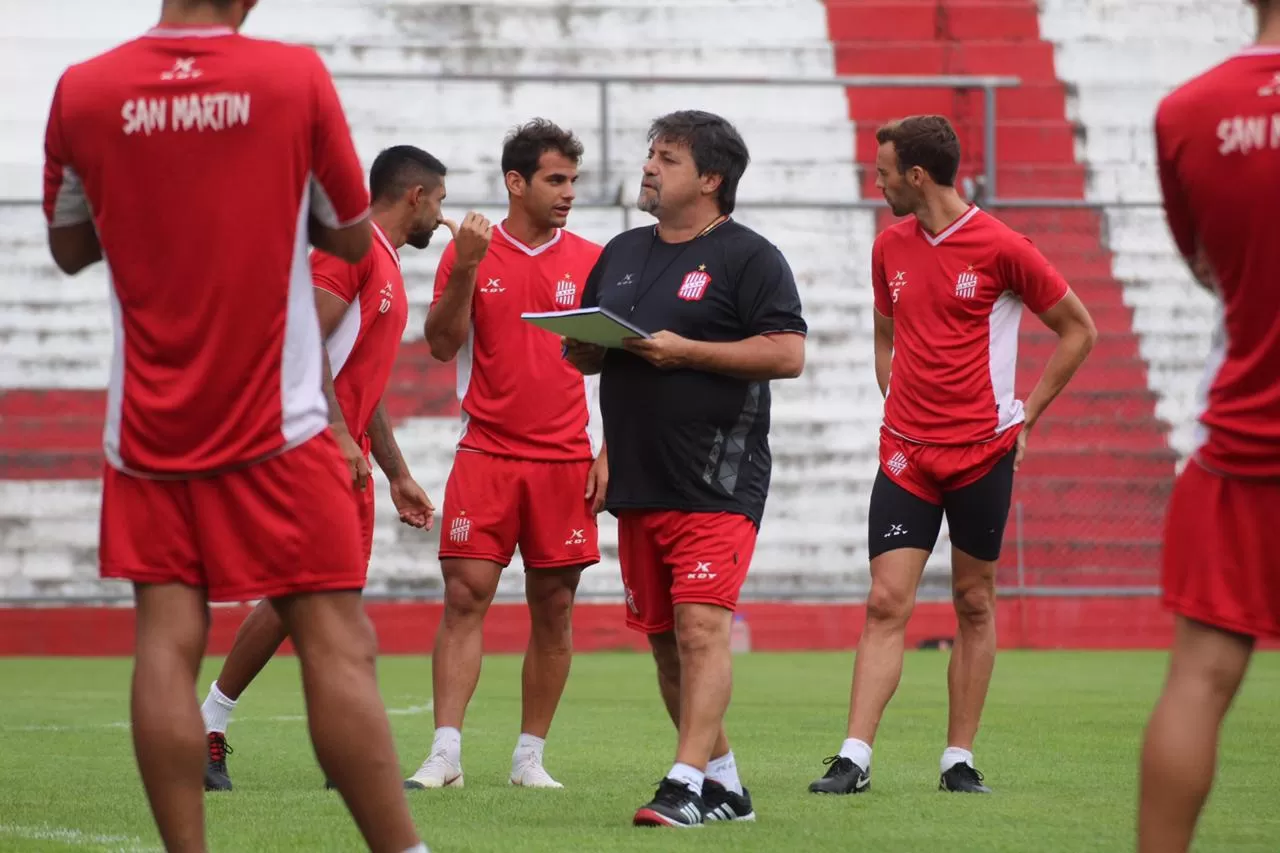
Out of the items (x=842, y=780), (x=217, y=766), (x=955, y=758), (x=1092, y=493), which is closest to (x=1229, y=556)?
(x=842, y=780)

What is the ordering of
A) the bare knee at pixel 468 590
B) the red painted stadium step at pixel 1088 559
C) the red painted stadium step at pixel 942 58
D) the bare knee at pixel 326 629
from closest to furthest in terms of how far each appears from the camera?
1. the bare knee at pixel 326 629
2. the bare knee at pixel 468 590
3. the red painted stadium step at pixel 1088 559
4. the red painted stadium step at pixel 942 58

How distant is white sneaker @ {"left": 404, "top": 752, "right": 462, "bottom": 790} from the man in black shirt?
3.47 feet

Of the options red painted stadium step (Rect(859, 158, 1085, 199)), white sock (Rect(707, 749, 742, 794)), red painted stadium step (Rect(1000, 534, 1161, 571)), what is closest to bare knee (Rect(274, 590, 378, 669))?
white sock (Rect(707, 749, 742, 794))

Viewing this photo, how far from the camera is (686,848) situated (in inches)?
192

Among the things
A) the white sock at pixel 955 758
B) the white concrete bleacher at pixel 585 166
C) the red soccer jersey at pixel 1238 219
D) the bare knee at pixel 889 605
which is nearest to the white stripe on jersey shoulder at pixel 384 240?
the bare knee at pixel 889 605

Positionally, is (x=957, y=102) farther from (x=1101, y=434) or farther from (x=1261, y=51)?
(x=1261, y=51)

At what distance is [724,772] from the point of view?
5.61 m

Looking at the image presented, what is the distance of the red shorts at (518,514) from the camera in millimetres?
6770

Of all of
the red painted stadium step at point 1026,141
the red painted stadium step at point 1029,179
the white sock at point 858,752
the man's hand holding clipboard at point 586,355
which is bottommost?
the white sock at point 858,752

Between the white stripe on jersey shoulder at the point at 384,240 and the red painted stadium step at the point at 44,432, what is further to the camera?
the red painted stadium step at the point at 44,432

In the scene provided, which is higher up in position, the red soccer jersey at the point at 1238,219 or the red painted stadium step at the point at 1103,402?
the red soccer jersey at the point at 1238,219

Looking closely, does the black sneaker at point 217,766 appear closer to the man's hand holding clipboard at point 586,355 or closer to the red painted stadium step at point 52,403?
the man's hand holding clipboard at point 586,355

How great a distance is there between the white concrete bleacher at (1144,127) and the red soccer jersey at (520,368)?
908 cm

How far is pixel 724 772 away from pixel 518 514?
156 centimetres
